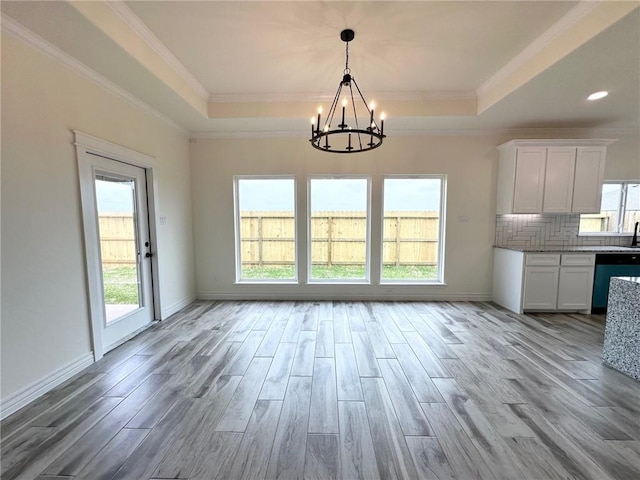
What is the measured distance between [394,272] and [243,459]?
3544 millimetres

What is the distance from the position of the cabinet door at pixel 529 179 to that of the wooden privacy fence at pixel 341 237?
1.17 metres

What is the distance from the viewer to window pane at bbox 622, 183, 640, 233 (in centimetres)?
427

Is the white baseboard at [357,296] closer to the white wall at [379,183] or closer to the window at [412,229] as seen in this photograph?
the white wall at [379,183]

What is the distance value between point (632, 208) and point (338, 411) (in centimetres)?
574

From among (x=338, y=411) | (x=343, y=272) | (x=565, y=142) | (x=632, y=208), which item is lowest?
(x=338, y=411)

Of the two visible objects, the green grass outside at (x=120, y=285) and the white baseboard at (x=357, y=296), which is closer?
the green grass outside at (x=120, y=285)

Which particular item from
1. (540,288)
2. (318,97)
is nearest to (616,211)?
(540,288)

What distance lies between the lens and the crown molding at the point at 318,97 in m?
3.50

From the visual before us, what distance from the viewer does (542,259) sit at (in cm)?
372

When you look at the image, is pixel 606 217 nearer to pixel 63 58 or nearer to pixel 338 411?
pixel 338 411

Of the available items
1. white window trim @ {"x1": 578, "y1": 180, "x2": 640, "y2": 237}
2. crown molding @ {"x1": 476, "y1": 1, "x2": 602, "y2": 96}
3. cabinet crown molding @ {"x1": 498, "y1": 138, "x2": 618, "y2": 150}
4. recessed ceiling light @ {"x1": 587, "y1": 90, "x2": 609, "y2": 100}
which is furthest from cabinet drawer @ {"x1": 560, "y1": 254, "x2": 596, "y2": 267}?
crown molding @ {"x1": 476, "y1": 1, "x2": 602, "y2": 96}

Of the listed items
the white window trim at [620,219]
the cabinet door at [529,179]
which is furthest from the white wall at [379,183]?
the cabinet door at [529,179]

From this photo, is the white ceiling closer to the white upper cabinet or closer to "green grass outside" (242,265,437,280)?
the white upper cabinet

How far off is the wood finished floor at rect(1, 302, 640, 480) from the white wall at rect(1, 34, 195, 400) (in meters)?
0.39
